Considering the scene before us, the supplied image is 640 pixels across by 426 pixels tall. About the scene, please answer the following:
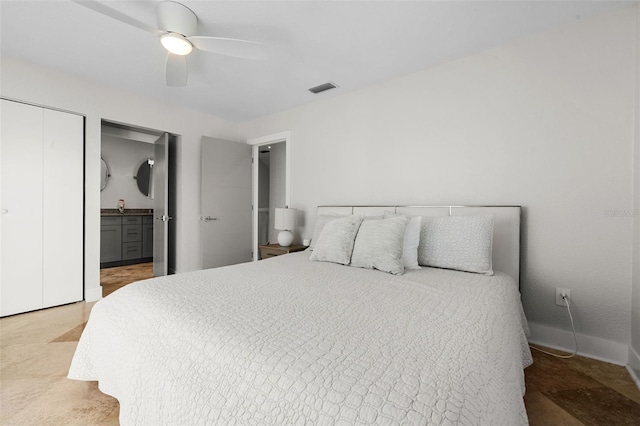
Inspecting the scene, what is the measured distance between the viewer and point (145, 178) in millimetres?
5723

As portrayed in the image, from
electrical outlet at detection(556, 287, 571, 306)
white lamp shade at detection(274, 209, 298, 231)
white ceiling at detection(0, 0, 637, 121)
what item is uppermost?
white ceiling at detection(0, 0, 637, 121)

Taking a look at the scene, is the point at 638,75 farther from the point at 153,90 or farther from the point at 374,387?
the point at 153,90

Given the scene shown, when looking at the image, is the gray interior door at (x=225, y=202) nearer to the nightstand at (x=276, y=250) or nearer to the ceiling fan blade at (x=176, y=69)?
the nightstand at (x=276, y=250)

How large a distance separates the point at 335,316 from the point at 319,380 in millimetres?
404

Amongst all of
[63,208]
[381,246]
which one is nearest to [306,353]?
[381,246]

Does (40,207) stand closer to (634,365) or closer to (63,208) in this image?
(63,208)

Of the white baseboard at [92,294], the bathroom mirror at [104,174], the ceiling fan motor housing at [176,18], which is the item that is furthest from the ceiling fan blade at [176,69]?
the bathroom mirror at [104,174]

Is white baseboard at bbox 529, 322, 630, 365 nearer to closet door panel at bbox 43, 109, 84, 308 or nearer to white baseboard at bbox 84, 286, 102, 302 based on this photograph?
white baseboard at bbox 84, 286, 102, 302

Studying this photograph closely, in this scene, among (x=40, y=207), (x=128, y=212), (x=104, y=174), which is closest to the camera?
(x=40, y=207)

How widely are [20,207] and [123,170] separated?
300 cm

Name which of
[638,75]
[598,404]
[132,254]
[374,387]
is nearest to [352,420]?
[374,387]

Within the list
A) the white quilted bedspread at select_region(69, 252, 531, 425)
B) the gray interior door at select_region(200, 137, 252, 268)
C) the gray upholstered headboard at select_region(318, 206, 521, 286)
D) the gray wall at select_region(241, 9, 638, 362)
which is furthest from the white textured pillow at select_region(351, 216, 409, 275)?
the gray interior door at select_region(200, 137, 252, 268)

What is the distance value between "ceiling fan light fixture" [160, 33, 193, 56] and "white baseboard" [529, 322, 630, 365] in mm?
3337

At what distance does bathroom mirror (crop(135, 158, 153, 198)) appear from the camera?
5.61m
